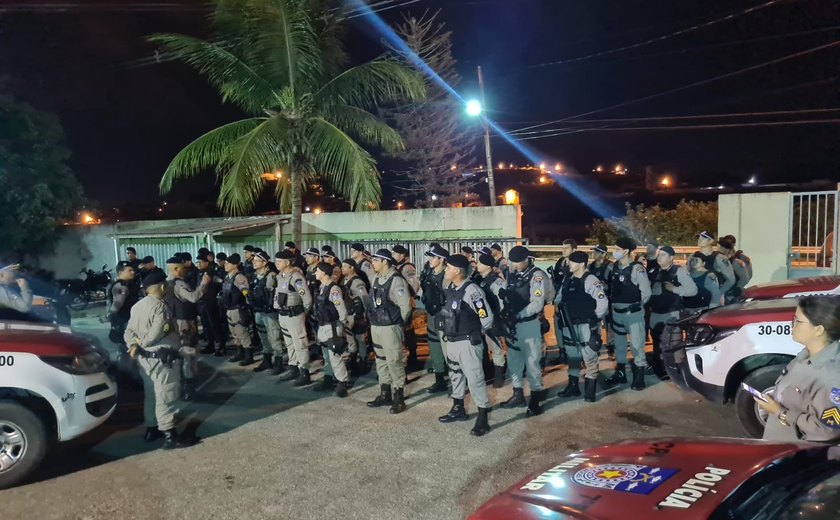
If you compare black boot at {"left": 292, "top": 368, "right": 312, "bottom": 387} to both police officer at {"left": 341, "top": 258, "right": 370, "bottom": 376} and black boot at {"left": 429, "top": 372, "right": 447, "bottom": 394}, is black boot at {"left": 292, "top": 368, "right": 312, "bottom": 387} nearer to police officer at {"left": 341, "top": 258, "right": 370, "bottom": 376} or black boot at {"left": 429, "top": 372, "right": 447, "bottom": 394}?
police officer at {"left": 341, "top": 258, "right": 370, "bottom": 376}

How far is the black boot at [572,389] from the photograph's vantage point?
6.74 metres

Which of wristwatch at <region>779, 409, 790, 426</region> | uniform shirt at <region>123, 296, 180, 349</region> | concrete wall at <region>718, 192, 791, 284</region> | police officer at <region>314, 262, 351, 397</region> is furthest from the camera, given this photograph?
concrete wall at <region>718, 192, 791, 284</region>

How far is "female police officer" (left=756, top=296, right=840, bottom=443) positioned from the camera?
111 inches

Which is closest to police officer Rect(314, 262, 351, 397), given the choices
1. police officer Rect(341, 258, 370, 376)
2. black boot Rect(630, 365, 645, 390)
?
police officer Rect(341, 258, 370, 376)

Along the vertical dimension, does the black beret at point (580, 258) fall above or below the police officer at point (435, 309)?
above

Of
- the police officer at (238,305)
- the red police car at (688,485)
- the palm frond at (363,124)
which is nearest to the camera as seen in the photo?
the red police car at (688,485)

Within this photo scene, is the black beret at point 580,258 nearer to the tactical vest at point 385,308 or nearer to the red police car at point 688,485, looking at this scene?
the tactical vest at point 385,308

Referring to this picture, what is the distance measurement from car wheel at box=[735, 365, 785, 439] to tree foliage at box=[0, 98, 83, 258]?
1792 cm

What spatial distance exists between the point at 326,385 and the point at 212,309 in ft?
10.5

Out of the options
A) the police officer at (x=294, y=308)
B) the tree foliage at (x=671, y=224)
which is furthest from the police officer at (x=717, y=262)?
the tree foliage at (x=671, y=224)

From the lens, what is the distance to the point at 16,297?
7.63 metres

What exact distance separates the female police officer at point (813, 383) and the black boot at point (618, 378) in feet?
13.4

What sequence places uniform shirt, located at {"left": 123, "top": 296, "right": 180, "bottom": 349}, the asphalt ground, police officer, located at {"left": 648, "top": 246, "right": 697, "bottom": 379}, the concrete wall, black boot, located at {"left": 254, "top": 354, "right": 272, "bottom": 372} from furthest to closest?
the concrete wall
black boot, located at {"left": 254, "top": 354, "right": 272, "bottom": 372}
police officer, located at {"left": 648, "top": 246, "right": 697, "bottom": 379}
uniform shirt, located at {"left": 123, "top": 296, "right": 180, "bottom": 349}
the asphalt ground

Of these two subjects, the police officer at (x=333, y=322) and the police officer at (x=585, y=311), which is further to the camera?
the police officer at (x=333, y=322)
